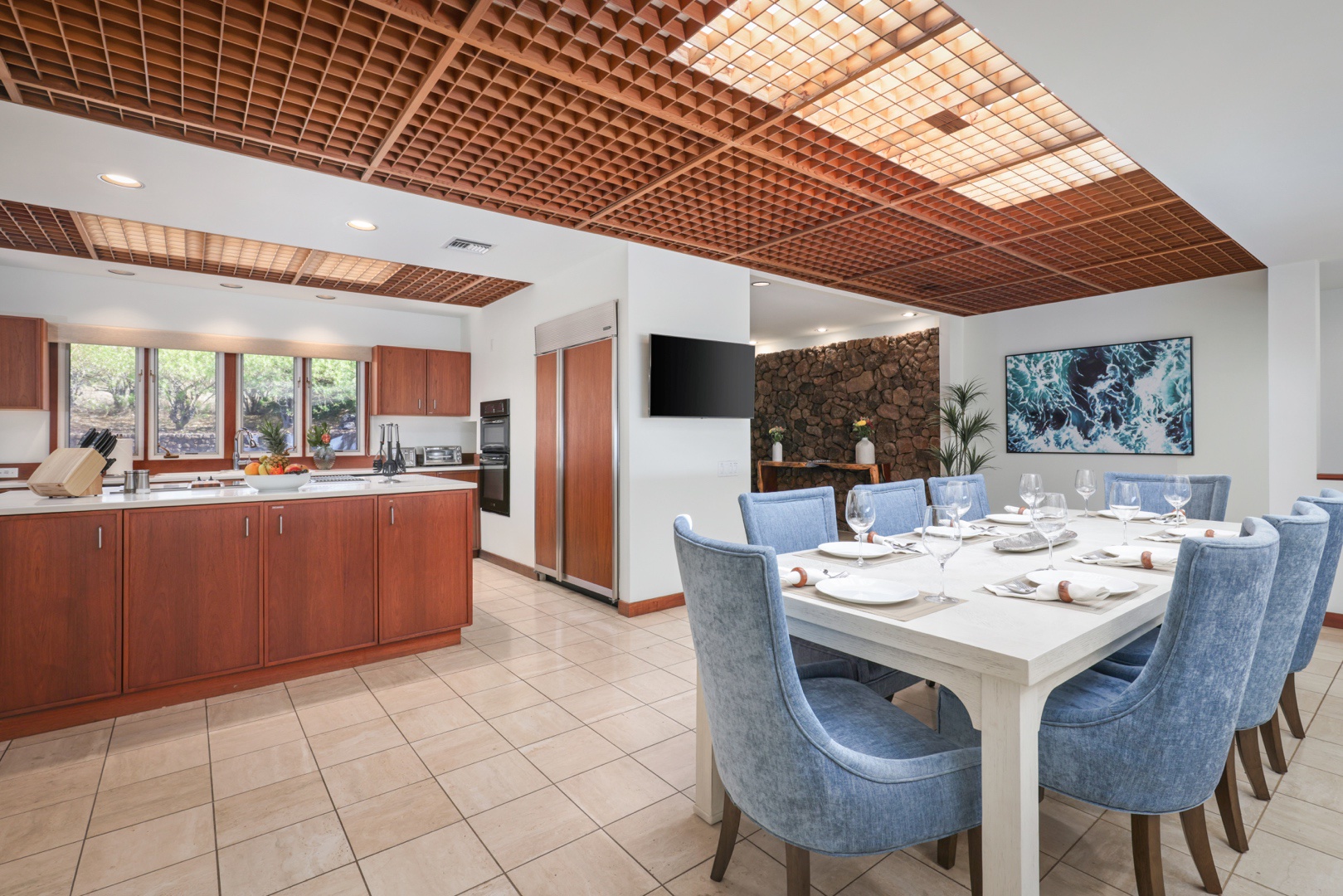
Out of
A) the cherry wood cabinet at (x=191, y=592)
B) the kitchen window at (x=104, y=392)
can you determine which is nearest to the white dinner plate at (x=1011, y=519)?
the cherry wood cabinet at (x=191, y=592)

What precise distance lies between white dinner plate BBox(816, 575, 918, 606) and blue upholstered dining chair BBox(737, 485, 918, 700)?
1.82 feet

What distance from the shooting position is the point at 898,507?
3.09m

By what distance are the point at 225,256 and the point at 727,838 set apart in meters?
5.09

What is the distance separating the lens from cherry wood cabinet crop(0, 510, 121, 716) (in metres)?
2.52

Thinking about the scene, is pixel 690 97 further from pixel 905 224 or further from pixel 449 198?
pixel 905 224

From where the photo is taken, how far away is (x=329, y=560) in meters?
3.28

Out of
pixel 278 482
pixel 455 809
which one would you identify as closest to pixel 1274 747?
pixel 455 809

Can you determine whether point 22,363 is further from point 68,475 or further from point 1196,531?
point 1196,531

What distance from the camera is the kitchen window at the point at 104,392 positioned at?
16.7 ft

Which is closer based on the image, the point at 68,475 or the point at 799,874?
the point at 799,874

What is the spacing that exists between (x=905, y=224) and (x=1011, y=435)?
3.13 metres

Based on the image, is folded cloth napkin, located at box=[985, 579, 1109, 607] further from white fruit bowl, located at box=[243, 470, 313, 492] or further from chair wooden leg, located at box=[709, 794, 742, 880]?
white fruit bowl, located at box=[243, 470, 313, 492]

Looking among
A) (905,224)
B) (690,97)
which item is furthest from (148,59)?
(905,224)

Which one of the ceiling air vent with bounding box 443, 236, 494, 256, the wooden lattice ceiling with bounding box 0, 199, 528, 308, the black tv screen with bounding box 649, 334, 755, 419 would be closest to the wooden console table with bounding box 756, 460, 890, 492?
the black tv screen with bounding box 649, 334, 755, 419
